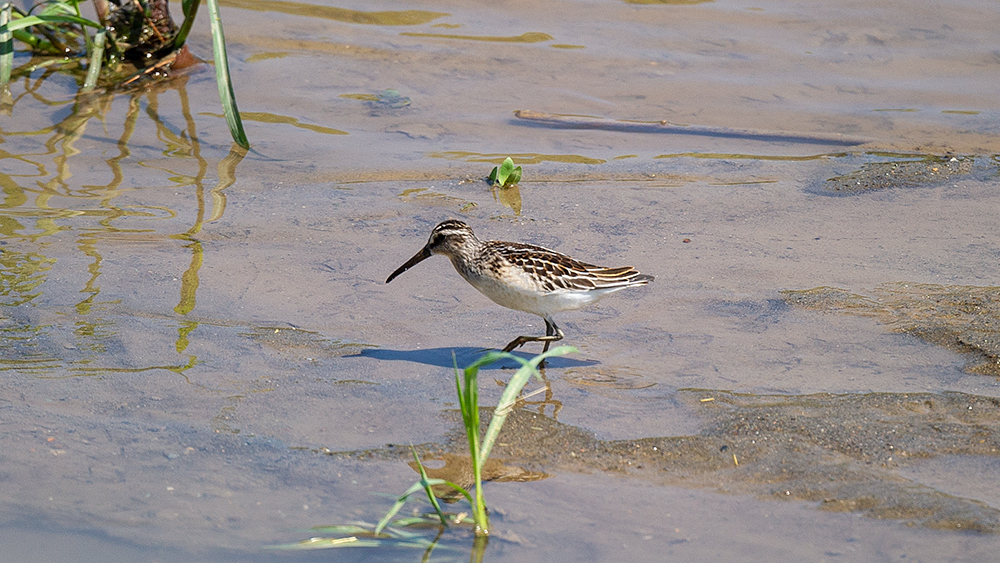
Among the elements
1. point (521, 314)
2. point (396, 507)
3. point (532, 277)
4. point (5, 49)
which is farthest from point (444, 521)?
point (5, 49)

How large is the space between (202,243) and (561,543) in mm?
4141

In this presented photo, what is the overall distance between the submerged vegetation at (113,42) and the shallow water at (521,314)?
1.06 feet

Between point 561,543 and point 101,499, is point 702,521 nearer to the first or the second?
point 561,543

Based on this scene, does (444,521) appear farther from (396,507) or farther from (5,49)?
(5,49)

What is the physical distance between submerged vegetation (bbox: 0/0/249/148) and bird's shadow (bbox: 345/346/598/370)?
5.43 metres

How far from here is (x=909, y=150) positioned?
9.25 m

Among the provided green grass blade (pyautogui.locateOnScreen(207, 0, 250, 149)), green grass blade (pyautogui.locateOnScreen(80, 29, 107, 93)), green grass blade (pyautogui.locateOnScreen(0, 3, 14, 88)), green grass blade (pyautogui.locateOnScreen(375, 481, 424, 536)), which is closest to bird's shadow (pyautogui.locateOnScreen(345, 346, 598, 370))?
green grass blade (pyautogui.locateOnScreen(375, 481, 424, 536))

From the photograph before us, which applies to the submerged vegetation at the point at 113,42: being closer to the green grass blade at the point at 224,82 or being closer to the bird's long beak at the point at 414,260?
the green grass blade at the point at 224,82

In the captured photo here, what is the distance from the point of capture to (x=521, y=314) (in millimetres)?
6793

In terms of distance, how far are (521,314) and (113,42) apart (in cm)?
591

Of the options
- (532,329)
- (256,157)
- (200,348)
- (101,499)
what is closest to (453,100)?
(256,157)

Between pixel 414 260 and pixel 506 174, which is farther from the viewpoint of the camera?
pixel 506 174

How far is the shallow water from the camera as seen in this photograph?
4613 millimetres

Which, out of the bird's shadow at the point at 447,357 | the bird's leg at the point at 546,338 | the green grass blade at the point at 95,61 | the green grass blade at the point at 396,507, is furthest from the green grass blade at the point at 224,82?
the green grass blade at the point at 396,507
